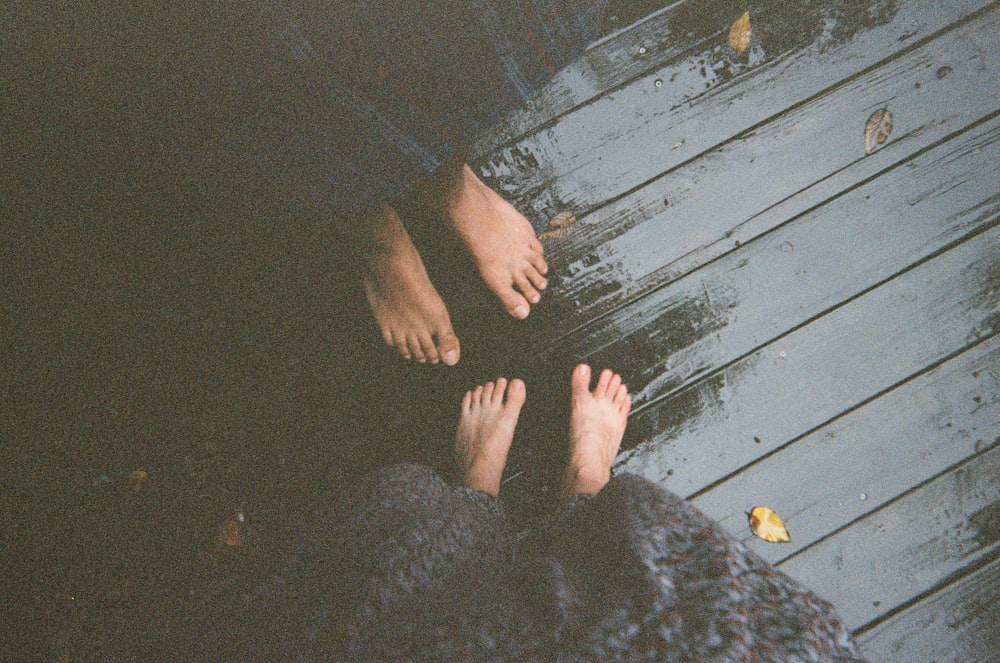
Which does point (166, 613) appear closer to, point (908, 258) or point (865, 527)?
point (865, 527)

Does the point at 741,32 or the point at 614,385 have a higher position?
the point at 741,32

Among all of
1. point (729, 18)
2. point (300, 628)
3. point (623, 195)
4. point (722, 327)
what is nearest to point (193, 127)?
point (300, 628)

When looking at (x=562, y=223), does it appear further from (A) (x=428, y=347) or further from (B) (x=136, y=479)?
(B) (x=136, y=479)

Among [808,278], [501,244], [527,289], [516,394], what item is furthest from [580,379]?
[808,278]

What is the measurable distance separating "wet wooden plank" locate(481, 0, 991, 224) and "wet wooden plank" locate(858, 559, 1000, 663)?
1329 mm

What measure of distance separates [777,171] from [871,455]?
794 millimetres

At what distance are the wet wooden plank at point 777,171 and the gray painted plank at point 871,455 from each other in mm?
556

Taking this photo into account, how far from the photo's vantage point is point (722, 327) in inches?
56.6

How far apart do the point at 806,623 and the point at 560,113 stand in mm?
1299

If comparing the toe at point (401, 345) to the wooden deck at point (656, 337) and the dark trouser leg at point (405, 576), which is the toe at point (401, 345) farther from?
the dark trouser leg at point (405, 576)

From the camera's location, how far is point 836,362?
1417 millimetres

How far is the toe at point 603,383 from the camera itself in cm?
143

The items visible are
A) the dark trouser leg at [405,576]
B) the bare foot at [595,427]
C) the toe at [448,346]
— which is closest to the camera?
the dark trouser leg at [405,576]

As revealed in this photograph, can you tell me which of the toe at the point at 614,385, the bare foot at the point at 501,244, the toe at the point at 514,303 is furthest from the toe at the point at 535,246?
the toe at the point at 614,385
